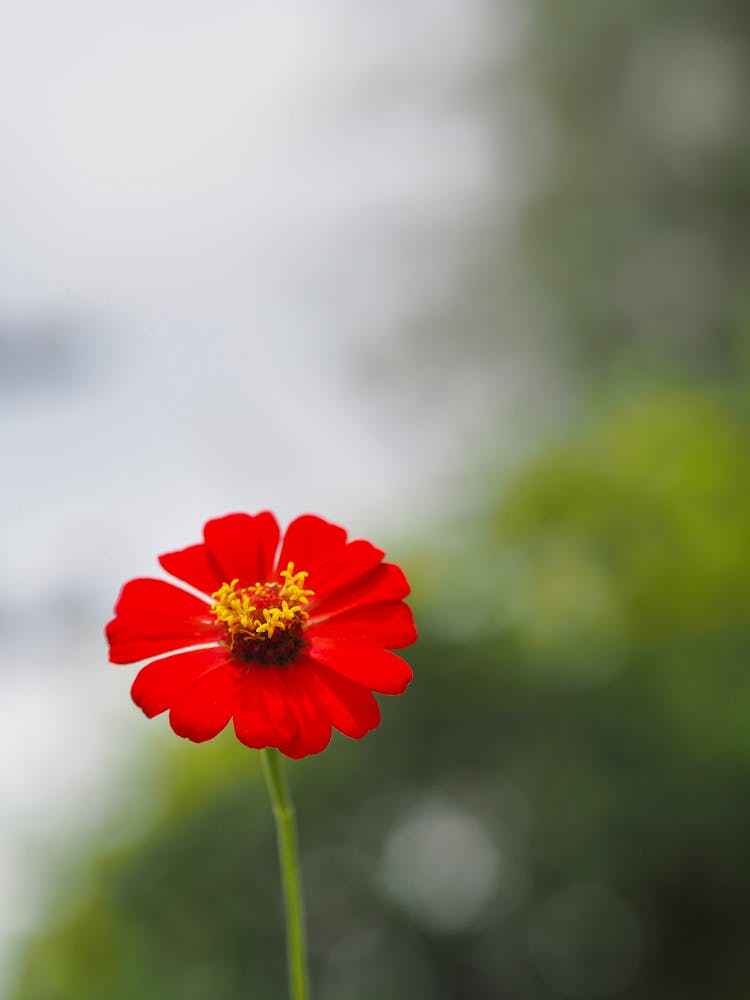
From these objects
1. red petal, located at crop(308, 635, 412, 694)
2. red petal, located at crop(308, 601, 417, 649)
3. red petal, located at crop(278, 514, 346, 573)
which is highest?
red petal, located at crop(278, 514, 346, 573)

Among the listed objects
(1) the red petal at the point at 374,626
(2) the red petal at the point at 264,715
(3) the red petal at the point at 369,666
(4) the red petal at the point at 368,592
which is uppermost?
(4) the red petal at the point at 368,592

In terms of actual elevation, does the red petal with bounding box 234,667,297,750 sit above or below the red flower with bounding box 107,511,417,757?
below

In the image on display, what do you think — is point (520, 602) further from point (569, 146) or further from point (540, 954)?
point (569, 146)

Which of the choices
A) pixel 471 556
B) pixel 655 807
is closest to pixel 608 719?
pixel 655 807
